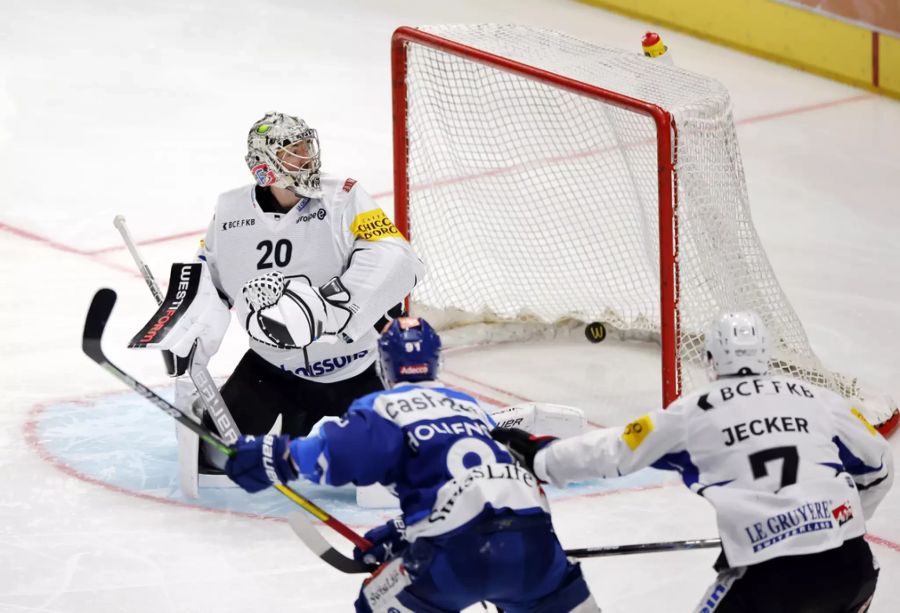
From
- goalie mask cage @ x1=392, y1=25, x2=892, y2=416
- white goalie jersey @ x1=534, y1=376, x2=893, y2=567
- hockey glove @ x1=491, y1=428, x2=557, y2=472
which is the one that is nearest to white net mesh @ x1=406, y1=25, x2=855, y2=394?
goalie mask cage @ x1=392, y1=25, x2=892, y2=416

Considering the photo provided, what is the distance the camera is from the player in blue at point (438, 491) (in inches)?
127

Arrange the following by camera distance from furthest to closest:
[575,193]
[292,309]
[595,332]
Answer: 1. [575,193]
2. [595,332]
3. [292,309]

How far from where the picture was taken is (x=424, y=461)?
330cm

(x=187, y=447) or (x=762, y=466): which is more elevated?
(x=762, y=466)

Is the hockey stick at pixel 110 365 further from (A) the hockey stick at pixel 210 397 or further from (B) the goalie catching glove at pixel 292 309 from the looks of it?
(B) the goalie catching glove at pixel 292 309

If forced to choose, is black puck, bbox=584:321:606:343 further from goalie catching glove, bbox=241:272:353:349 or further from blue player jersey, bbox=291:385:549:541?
blue player jersey, bbox=291:385:549:541

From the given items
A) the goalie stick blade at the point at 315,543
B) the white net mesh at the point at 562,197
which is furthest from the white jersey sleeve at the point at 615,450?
the white net mesh at the point at 562,197

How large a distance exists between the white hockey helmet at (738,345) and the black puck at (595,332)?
254cm

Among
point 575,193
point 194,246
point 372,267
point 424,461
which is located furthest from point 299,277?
point 194,246

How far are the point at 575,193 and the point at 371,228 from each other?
Result: 1709 millimetres

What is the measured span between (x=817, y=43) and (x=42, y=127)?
4.02 metres

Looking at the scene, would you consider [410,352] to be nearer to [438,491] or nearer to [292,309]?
[438,491]

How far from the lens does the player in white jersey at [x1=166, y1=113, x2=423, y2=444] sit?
462 centimetres

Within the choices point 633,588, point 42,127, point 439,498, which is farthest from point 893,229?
point 439,498
